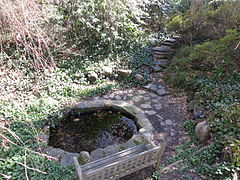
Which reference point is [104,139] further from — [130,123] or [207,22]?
[207,22]

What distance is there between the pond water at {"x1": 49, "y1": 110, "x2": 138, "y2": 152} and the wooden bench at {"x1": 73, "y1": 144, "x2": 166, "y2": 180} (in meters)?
0.95

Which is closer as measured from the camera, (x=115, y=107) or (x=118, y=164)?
(x=118, y=164)

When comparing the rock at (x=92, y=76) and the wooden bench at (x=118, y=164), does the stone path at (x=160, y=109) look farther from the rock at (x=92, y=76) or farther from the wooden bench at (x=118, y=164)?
the rock at (x=92, y=76)

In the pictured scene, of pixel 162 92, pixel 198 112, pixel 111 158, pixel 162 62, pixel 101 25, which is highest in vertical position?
pixel 101 25

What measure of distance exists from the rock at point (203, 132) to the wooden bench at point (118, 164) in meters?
1.01

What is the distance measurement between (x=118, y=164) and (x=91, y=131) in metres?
1.62

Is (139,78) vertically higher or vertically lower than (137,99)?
higher

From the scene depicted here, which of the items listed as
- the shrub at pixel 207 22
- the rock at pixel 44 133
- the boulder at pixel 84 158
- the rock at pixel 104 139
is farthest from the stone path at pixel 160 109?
the shrub at pixel 207 22

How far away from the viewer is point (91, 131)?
3732 mm

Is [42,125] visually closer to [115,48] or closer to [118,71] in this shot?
[118,71]

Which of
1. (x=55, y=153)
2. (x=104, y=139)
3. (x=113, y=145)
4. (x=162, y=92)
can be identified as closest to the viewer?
(x=55, y=153)

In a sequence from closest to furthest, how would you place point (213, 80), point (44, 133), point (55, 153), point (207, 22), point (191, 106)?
point (55, 153), point (44, 133), point (191, 106), point (213, 80), point (207, 22)

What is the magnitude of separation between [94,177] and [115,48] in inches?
179

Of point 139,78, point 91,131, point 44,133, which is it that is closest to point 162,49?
point 139,78
